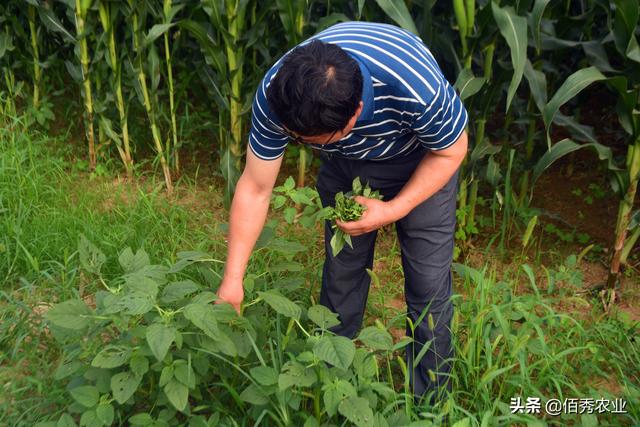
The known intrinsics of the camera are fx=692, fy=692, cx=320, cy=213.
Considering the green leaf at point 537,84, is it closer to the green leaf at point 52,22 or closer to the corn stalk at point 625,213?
the corn stalk at point 625,213

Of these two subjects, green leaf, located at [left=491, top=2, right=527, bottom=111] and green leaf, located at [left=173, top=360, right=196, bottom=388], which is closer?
green leaf, located at [left=173, top=360, right=196, bottom=388]

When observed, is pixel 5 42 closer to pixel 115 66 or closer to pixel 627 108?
pixel 115 66

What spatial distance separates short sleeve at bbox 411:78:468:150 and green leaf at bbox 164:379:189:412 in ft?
3.51

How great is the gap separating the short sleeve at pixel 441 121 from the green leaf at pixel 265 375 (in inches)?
34.8

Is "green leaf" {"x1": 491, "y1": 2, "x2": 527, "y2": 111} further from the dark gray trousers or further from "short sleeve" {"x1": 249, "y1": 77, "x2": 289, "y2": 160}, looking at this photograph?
"short sleeve" {"x1": 249, "y1": 77, "x2": 289, "y2": 160}

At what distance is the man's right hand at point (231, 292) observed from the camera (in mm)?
2295

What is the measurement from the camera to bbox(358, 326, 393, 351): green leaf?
2162 millimetres

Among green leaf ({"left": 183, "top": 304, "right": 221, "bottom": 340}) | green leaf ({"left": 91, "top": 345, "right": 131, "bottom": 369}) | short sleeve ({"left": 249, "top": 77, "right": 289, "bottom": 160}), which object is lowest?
green leaf ({"left": 91, "top": 345, "right": 131, "bottom": 369})

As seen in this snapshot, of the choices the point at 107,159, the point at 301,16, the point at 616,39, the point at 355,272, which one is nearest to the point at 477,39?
the point at 616,39

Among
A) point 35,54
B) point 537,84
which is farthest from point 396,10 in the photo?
point 35,54

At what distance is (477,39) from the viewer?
3234mm

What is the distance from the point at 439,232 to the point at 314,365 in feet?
2.37

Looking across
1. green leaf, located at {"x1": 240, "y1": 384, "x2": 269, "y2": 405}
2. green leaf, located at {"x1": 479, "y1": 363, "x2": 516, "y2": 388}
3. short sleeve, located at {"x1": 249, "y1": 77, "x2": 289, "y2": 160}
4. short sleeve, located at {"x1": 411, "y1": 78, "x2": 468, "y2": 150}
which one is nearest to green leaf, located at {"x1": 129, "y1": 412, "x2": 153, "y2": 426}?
green leaf, located at {"x1": 240, "y1": 384, "x2": 269, "y2": 405}

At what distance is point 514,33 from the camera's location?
9.85 ft
